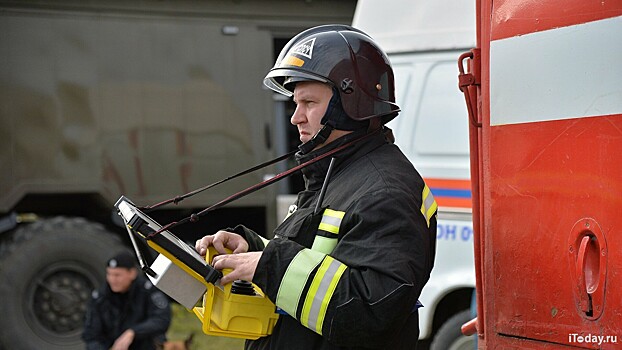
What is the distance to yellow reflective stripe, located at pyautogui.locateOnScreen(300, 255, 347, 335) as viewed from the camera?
2363 mm

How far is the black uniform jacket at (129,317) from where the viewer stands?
19.0 feet

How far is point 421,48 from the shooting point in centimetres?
584

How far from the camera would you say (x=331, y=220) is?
2.52m

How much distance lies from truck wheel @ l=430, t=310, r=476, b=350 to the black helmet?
3065 mm

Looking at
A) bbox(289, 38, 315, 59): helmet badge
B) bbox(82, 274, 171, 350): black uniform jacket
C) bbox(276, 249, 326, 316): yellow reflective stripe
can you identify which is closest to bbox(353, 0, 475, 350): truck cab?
bbox(82, 274, 171, 350): black uniform jacket

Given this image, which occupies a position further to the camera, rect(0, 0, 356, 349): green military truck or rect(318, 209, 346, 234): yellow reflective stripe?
rect(0, 0, 356, 349): green military truck

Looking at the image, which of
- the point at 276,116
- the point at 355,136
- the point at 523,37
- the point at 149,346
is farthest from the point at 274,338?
the point at 276,116

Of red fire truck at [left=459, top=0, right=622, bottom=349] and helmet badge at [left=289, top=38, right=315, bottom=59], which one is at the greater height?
helmet badge at [left=289, top=38, right=315, bottom=59]

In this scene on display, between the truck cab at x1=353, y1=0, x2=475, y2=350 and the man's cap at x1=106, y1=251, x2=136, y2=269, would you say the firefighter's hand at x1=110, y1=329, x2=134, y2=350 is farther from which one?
the truck cab at x1=353, y1=0, x2=475, y2=350

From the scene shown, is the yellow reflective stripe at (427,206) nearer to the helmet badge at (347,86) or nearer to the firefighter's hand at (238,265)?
the helmet badge at (347,86)

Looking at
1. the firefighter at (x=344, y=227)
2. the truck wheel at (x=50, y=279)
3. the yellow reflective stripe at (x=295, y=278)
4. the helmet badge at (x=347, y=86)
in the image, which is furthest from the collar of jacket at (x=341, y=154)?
the truck wheel at (x=50, y=279)

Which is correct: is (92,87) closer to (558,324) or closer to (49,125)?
(49,125)

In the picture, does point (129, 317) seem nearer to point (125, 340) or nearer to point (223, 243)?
point (125, 340)

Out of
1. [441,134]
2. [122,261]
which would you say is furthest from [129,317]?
[441,134]
